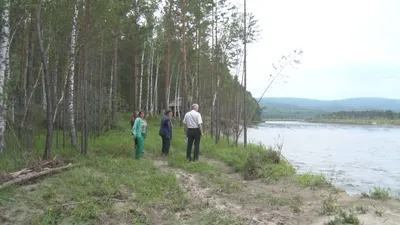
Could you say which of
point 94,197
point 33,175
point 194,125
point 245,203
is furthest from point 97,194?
point 194,125

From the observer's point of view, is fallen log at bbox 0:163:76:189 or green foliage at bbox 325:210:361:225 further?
fallen log at bbox 0:163:76:189

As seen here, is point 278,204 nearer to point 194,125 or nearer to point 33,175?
point 194,125

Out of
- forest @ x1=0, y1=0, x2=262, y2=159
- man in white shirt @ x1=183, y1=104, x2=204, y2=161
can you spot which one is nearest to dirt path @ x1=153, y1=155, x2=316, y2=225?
man in white shirt @ x1=183, y1=104, x2=204, y2=161

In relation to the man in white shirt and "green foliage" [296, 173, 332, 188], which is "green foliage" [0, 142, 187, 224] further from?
"green foliage" [296, 173, 332, 188]

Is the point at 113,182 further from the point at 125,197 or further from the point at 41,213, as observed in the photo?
the point at 41,213

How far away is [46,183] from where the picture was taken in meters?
6.41

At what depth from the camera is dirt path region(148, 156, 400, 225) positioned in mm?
5172

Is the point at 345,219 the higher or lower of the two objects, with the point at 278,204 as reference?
higher

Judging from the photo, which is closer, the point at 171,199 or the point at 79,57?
the point at 171,199

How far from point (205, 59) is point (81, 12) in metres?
16.4

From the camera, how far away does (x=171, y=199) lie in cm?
607

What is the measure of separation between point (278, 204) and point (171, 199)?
6.20 ft

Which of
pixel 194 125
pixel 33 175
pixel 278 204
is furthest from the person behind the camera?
pixel 194 125

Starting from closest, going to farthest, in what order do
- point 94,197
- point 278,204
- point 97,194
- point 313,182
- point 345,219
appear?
point 345,219, point 94,197, point 97,194, point 278,204, point 313,182
